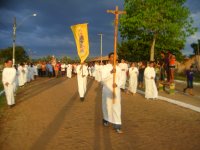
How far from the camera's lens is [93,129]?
9.54 meters

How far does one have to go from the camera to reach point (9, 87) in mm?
14359

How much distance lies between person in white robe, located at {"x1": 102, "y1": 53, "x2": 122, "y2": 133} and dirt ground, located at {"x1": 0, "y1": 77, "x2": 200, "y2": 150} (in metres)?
0.29

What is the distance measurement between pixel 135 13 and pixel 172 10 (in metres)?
4.42

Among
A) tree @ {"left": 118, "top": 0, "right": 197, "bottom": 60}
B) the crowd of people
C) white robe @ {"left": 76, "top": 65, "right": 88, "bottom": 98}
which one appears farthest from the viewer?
tree @ {"left": 118, "top": 0, "right": 197, "bottom": 60}

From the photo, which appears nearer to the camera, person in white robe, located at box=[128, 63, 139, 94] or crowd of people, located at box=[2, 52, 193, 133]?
crowd of people, located at box=[2, 52, 193, 133]

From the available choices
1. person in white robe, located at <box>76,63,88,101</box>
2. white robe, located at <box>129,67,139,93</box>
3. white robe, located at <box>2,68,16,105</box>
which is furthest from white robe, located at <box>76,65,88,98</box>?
white robe, located at <box>129,67,139,93</box>

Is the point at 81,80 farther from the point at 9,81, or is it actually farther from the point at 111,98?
the point at 111,98

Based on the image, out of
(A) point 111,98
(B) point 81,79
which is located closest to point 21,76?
(B) point 81,79

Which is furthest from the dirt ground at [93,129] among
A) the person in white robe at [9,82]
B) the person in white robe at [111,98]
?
the person in white robe at [9,82]

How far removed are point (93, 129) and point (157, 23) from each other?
35.4 m

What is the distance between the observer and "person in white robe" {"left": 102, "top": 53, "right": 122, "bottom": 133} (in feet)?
30.3

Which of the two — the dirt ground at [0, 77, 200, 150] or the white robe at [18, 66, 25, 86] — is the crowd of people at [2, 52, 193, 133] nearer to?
the white robe at [18, 66, 25, 86]

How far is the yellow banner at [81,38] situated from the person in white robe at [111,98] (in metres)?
4.77

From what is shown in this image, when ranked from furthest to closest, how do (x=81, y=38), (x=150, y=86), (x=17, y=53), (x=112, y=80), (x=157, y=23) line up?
1. (x=17, y=53)
2. (x=157, y=23)
3. (x=150, y=86)
4. (x=81, y=38)
5. (x=112, y=80)
